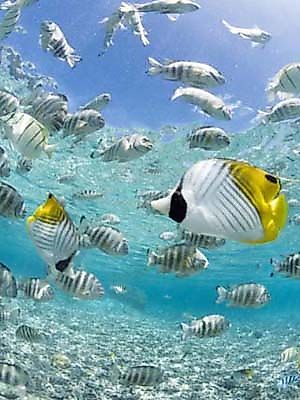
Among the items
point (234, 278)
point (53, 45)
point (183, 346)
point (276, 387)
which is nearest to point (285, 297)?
point (234, 278)

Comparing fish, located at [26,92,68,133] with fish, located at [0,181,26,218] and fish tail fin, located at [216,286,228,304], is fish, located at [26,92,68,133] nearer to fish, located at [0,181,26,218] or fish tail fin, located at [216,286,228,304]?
fish, located at [0,181,26,218]

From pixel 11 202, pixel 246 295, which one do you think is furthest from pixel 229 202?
pixel 246 295

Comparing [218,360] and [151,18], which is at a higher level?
[151,18]

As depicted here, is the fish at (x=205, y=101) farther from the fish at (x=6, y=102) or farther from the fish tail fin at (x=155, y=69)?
the fish at (x=6, y=102)

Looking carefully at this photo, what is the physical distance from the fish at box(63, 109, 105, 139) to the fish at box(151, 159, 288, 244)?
4829mm

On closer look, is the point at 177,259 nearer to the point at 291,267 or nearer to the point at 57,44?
the point at 291,267

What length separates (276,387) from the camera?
12.4m

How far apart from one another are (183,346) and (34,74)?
12145 mm

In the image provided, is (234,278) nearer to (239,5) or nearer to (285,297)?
(285,297)

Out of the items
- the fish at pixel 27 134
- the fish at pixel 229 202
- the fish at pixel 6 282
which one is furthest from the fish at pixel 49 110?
the fish at pixel 229 202

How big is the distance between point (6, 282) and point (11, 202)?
185cm

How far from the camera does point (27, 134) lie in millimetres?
5008

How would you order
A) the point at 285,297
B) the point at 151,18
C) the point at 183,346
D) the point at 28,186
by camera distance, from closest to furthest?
1. the point at 151,18
2. the point at 183,346
3. the point at 28,186
4. the point at 285,297

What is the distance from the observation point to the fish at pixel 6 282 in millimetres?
6938
